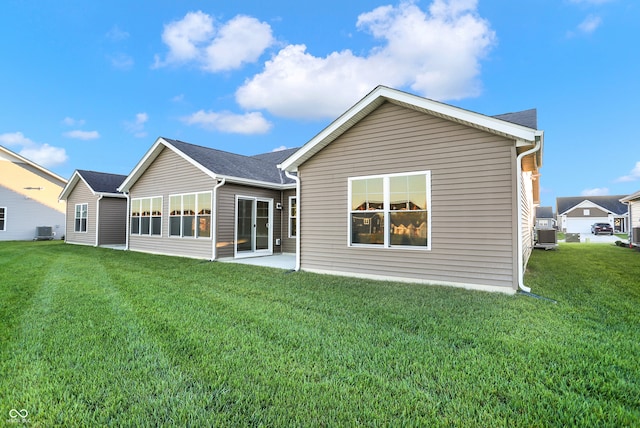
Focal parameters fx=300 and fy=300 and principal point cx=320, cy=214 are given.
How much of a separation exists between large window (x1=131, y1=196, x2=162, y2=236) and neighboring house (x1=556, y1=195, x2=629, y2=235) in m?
50.5

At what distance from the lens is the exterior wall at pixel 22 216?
18.6 meters

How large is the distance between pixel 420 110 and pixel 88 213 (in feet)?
59.6

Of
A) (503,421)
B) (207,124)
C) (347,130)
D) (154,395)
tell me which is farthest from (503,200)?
(207,124)

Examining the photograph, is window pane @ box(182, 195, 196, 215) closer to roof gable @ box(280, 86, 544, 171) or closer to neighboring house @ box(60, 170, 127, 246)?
roof gable @ box(280, 86, 544, 171)

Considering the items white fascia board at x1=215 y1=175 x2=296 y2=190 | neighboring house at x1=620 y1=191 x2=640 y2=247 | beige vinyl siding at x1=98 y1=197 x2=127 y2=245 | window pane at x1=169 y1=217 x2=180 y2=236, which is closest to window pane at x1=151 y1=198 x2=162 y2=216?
window pane at x1=169 y1=217 x2=180 y2=236

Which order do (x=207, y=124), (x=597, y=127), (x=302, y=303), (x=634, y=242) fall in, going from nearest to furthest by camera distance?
(x=302, y=303), (x=634, y=242), (x=597, y=127), (x=207, y=124)

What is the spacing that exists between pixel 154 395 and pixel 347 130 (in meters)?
6.46

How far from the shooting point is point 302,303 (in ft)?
15.8

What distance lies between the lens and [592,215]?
41969 mm

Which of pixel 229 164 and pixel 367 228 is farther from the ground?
pixel 229 164

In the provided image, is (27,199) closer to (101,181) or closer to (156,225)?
(101,181)

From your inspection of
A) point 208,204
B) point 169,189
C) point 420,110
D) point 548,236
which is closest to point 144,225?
point 169,189

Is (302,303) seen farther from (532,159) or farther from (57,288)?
(532,159)

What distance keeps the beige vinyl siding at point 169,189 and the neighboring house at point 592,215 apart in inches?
1948
